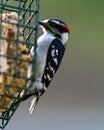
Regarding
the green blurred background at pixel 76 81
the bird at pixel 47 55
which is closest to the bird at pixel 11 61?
the bird at pixel 47 55

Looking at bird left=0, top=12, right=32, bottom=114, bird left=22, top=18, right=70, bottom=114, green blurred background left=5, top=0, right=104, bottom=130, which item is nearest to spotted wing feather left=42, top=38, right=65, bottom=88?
bird left=22, top=18, right=70, bottom=114

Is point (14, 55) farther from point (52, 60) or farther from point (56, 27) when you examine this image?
point (56, 27)

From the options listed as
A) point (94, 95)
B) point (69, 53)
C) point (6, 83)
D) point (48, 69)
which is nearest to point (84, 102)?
point (94, 95)

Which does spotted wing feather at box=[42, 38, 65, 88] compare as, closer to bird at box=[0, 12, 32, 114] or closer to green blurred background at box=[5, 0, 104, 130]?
bird at box=[0, 12, 32, 114]

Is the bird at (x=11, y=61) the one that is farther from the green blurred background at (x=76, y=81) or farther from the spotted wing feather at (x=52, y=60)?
the green blurred background at (x=76, y=81)

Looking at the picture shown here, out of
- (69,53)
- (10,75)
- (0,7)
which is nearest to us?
(10,75)

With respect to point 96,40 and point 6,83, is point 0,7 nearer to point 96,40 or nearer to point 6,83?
point 6,83

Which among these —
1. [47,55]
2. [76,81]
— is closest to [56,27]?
[47,55]
